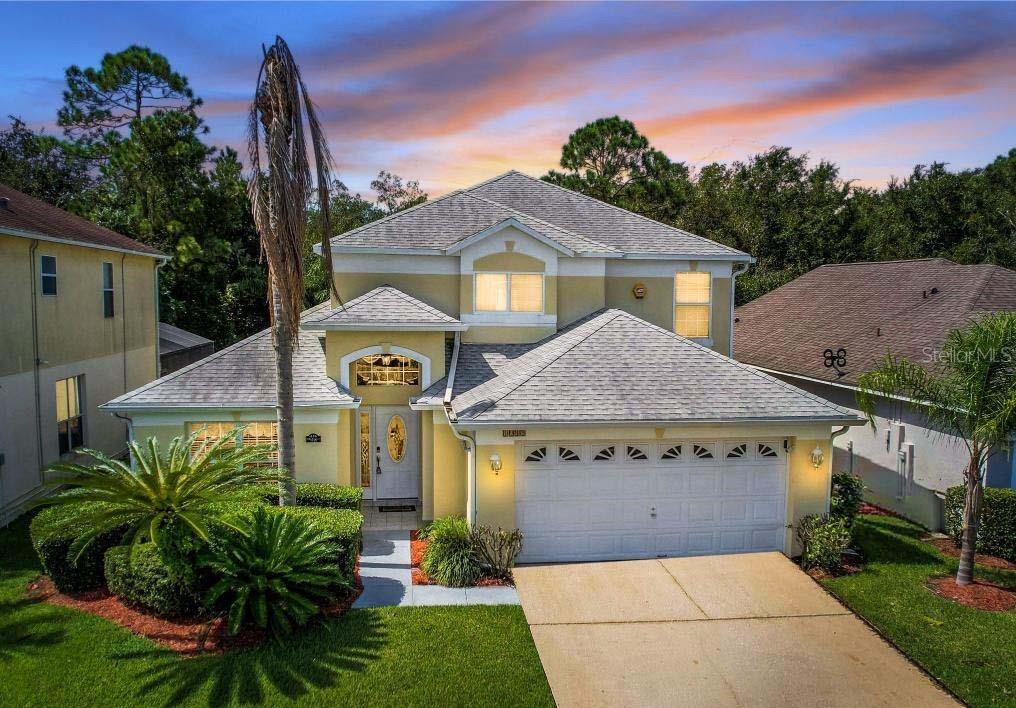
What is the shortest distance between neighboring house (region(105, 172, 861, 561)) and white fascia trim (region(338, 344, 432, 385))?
0.14 feet

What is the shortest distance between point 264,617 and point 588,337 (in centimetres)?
828

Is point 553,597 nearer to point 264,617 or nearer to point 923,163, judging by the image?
point 264,617

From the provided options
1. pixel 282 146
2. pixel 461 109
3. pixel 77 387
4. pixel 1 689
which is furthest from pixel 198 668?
pixel 461 109

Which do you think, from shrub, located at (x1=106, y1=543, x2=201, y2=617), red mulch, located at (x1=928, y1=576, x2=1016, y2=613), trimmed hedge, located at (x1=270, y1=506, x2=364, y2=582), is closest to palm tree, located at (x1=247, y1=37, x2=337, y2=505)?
trimmed hedge, located at (x1=270, y1=506, x2=364, y2=582)

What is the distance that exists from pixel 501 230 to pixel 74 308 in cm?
1108

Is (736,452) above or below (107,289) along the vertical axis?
below

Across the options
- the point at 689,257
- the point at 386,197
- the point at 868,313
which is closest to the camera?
the point at 689,257

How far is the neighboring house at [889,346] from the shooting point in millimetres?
14109

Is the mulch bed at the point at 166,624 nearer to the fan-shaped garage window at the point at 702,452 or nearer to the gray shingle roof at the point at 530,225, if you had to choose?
the fan-shaped garage window at the point at 702,452

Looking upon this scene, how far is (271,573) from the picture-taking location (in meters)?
8.77

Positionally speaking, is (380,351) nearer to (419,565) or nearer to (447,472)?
(447,472)

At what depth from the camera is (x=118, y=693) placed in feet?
24.2

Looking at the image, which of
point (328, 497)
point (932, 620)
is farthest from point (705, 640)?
point (328, 497)

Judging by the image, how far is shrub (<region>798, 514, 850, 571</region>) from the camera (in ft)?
37.5
